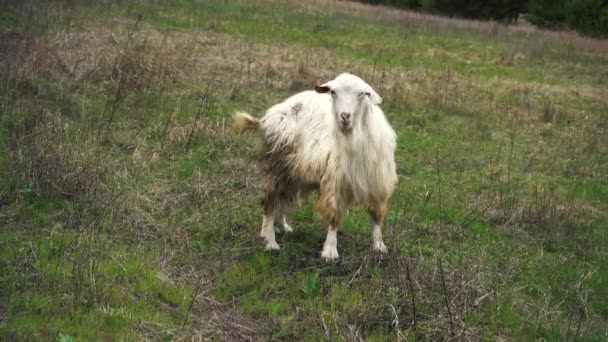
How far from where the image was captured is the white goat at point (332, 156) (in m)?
5.75

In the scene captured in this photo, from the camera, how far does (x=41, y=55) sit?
10.9 m

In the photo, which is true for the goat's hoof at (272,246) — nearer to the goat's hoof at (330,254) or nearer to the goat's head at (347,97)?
the goat's hoof at (330,254)

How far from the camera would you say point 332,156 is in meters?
6.05

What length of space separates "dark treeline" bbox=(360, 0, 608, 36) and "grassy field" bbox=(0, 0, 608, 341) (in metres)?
14.9

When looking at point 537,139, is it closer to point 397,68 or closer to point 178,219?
point 397,68

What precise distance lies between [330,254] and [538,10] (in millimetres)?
28745

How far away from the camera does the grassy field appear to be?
4.94 metres

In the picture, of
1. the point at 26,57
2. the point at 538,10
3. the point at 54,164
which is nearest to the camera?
the point at 54,164

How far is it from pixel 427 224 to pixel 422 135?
12.9 feet

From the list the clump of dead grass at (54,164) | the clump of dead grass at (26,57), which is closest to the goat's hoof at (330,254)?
the clump of dead grass at (54,164)

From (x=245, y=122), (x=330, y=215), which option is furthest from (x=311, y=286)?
(x=245, y=122)

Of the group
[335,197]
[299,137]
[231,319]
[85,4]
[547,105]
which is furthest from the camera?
[85,4]

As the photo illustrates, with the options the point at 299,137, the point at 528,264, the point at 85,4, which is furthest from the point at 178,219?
the point at 85,4

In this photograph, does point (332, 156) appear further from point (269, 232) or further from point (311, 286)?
point (311, 286)
